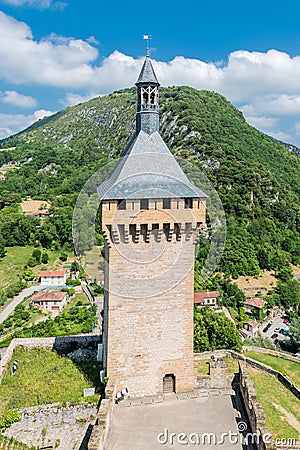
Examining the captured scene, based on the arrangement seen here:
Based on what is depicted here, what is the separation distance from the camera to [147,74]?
56.3 ft

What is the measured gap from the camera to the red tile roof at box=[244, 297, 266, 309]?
7706 cm

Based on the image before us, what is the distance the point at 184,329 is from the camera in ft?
51.7

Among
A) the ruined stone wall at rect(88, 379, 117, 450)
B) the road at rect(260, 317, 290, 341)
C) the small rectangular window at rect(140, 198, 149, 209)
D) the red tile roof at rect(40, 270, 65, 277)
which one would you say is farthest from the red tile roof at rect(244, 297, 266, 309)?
the small rectangular window at rect(140, 198, 149, 209)

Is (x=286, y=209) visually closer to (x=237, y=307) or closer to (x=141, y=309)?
(x=237, y=307)

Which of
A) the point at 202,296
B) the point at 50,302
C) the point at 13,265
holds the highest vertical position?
the point at 13,265

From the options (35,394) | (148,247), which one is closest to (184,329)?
(148,247)

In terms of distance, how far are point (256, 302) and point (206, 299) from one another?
14.0 m

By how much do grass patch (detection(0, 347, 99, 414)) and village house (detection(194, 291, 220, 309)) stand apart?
50765 millimetres

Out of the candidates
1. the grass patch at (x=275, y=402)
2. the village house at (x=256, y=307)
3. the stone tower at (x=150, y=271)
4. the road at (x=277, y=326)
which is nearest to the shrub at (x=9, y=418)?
the stone tower at (x=150, y=271)

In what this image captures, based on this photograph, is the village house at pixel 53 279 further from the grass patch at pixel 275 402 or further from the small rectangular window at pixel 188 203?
the small rectangular window at pixel 188 203

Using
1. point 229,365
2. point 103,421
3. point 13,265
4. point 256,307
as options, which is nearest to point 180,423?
point 103,421

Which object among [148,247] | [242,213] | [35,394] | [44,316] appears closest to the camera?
[148,247]

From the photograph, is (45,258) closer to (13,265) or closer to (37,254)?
(37,254)

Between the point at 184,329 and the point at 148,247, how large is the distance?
3.99 m
